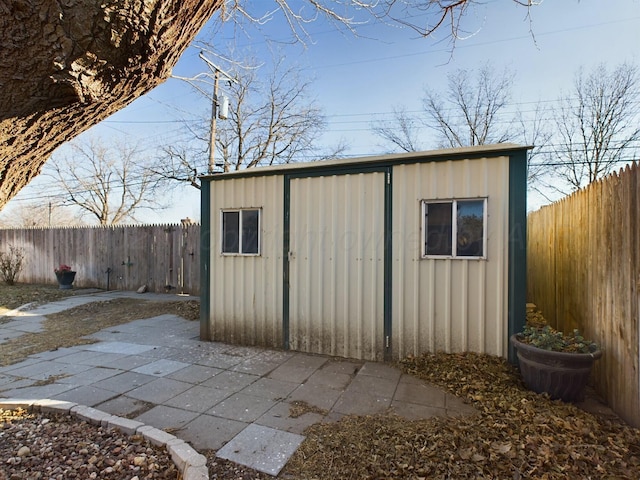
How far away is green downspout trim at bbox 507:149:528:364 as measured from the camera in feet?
12.2

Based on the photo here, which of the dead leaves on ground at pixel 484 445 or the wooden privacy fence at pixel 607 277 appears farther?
the wooden privacy fence at pixel 607 277

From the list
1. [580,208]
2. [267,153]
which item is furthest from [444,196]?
[267,153]

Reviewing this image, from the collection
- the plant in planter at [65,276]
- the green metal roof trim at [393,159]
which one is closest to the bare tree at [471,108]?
the green metal roof trim at [393,159]

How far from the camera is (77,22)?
1.26 meters

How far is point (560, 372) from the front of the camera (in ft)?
9.86

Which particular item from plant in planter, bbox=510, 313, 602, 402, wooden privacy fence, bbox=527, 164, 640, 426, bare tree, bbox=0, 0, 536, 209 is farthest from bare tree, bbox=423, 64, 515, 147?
bare tree, bbox=0, 0, 536, 209

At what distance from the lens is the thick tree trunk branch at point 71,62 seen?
1.26 m

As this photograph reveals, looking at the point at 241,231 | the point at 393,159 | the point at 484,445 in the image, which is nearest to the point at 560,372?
the point at 484,445

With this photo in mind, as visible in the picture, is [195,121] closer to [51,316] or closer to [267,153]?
[267,153]

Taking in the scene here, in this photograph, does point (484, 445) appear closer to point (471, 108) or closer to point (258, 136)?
point (258, 136)

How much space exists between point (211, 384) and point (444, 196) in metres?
3.29

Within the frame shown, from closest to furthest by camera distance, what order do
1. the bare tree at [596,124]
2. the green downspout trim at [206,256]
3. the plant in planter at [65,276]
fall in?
1. the green downspout trim at [206,256]
2. the plant in planter at [65,276]
3. the bare tree at [596,124]

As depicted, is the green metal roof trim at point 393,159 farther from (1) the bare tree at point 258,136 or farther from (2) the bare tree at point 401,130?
(2) the bare tree at point 401,130

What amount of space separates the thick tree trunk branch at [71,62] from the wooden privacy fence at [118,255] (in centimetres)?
863
